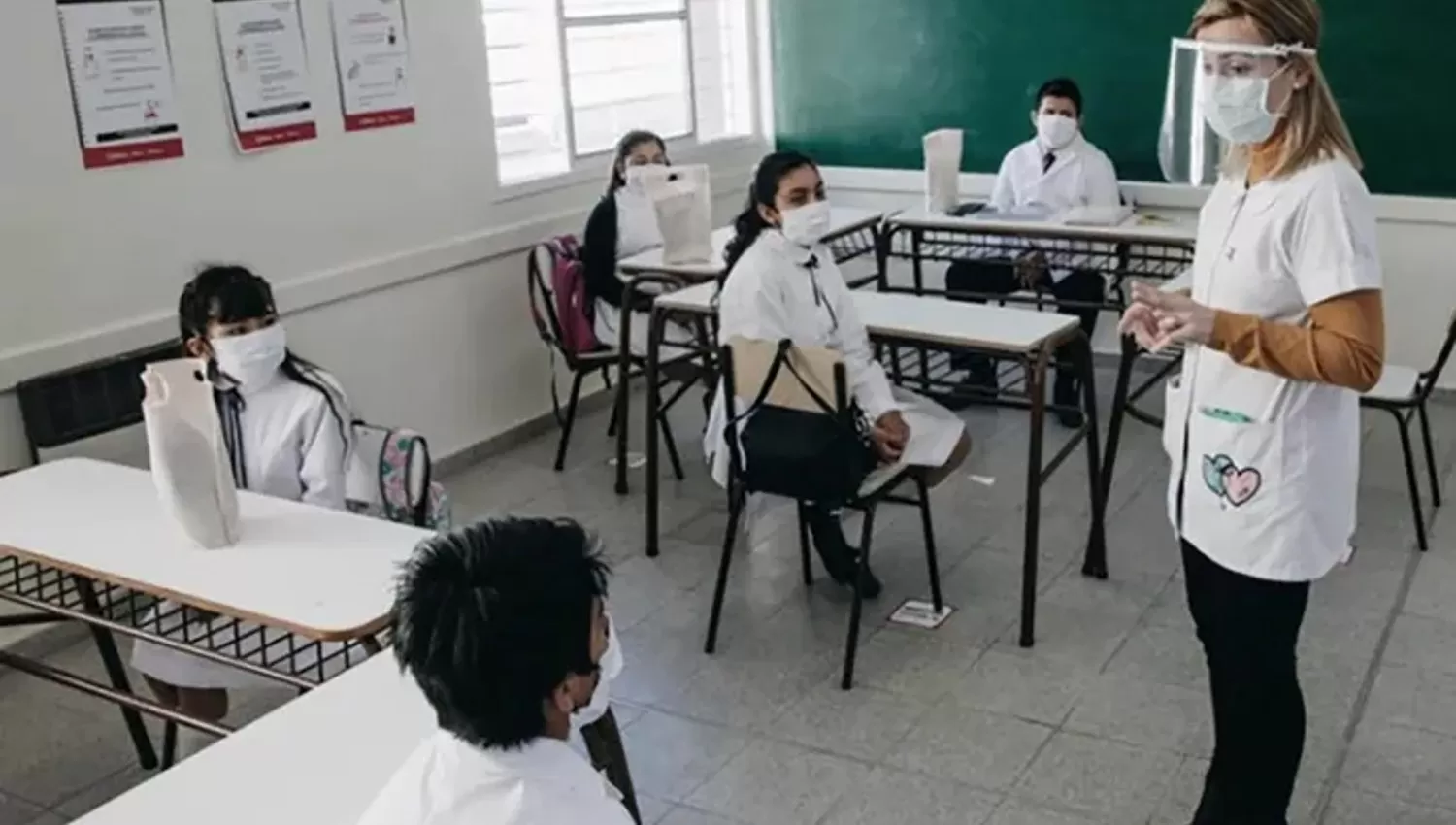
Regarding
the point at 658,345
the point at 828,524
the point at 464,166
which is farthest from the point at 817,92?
the point at 828,524

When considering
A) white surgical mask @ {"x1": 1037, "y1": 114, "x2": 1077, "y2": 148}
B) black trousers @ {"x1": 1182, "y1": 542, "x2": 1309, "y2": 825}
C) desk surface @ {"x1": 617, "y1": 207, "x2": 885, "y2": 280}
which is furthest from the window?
black trousers @ {"x1": 1182, "y1": 542, "x2": 1309, "y2": 825}

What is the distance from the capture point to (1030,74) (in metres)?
5.41

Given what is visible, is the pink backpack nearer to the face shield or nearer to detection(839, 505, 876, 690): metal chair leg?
detection(839, 505, 876, 690): metal chair leg

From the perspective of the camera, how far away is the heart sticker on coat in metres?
2.01

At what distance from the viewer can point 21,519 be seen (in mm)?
2375

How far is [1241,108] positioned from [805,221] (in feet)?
4.63

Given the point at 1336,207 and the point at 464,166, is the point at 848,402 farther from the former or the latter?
the point at 464,166

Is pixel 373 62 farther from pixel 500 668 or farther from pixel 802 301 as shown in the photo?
pixel 500 668

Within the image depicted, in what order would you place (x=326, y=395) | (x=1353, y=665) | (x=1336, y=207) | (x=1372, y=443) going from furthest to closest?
(x=1372, y=443)
(x=1353, y=665)
(x=326, y=395)
(x=1336, y=207)

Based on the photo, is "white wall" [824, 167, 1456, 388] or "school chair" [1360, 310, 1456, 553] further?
"white wall" [824, 167, 1456, 388]

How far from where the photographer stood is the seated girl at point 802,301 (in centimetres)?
325

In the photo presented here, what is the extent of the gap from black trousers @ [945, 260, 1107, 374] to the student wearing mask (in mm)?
2675

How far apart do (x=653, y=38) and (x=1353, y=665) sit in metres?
3.55

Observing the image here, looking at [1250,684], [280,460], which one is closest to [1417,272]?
[1250,684]
